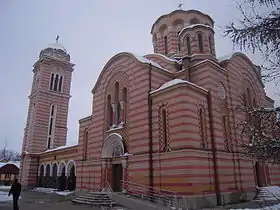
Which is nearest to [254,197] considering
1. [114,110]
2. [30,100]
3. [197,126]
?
[197,126]

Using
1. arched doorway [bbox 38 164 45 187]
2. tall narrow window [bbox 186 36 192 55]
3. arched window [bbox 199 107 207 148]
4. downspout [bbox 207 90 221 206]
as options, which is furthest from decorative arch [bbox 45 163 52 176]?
downspout [bbox 207 90 221 206]

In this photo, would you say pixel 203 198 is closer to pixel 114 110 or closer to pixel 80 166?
pixel 114 110

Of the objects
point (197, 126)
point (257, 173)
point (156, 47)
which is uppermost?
point (156, 47)

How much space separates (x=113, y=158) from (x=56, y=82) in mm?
20839

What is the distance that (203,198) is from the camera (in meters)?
11.9

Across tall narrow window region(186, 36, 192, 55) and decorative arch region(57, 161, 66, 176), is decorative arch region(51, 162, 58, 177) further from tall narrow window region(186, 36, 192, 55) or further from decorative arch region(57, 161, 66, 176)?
tall narrow window region(186, 36, 192, 55)

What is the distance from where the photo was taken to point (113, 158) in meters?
16.4

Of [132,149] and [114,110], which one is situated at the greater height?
[114,110]

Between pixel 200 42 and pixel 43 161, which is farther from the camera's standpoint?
pixel 43 161

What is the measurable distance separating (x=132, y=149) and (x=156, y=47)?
38.7 feet

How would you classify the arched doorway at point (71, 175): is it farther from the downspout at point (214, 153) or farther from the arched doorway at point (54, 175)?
the downspout at point (214, 153)

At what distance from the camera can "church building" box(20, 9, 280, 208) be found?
12.5 metres

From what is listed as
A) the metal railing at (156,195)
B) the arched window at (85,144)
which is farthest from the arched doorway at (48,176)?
the metal railing at (156,195)

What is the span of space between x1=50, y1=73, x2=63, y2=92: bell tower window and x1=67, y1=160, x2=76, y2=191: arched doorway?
1234cm
